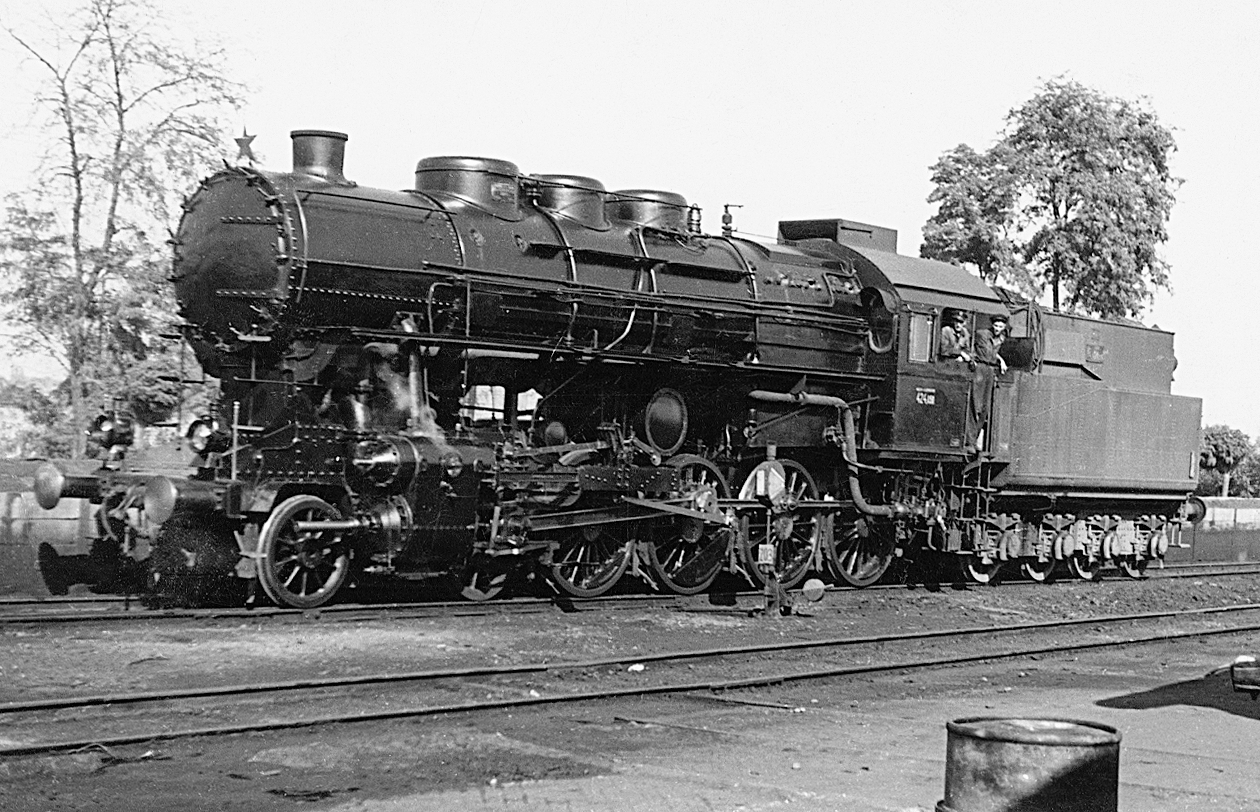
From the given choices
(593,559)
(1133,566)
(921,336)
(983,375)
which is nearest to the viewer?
(593,559)

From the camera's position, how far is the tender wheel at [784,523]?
16.5m

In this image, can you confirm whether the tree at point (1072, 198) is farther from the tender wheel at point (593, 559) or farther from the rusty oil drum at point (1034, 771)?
the rusty oil drum at point (1034, 771)

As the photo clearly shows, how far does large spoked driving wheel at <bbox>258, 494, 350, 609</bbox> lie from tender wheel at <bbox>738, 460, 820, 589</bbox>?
466 cm

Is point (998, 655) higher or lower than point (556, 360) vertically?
lower

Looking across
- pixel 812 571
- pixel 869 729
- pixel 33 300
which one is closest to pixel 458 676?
pixel 869 729

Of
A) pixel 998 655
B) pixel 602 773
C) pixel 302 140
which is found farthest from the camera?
pixel 302 140

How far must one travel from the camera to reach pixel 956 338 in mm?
18797

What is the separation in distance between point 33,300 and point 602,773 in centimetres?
1533

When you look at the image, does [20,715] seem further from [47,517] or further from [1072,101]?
[1072,101]

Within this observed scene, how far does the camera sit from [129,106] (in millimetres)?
21594

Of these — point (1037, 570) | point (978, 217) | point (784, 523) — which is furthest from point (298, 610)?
point (978, 217)

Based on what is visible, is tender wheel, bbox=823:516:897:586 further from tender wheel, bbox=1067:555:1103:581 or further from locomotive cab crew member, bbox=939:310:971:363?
tender wheel, bbox=1067:555:1103:581

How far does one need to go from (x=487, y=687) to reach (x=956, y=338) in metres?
10.1

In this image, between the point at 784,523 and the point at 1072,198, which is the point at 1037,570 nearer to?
the point at 784,523
